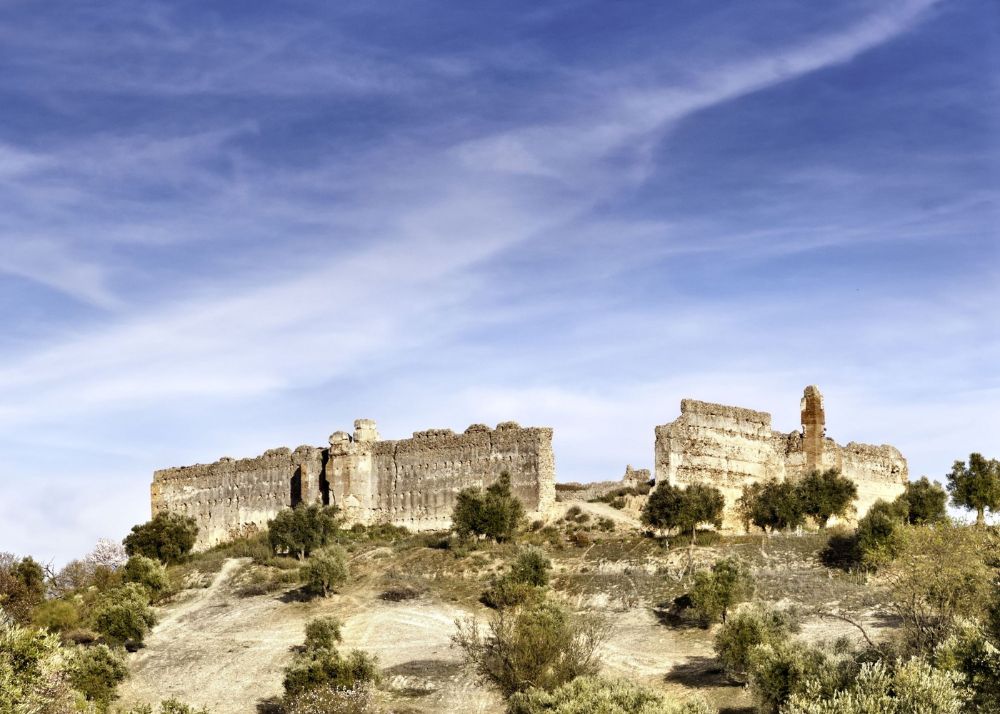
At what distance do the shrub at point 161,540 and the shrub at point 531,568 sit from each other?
19.7 meters

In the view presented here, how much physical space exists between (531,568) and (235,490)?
920 inches

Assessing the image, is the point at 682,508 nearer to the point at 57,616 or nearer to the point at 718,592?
the point at 718,592

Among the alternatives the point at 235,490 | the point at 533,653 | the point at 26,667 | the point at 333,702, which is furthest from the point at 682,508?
the point at 26,667

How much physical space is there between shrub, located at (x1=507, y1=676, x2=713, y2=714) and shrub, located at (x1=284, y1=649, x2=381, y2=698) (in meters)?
5.34

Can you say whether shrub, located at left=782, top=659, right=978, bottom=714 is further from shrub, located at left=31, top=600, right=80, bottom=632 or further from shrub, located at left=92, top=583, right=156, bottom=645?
shrub, located at left=31, top=600, right=80, bottom=632

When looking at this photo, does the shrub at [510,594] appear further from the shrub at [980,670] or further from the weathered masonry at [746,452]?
the shrub at [980,670]

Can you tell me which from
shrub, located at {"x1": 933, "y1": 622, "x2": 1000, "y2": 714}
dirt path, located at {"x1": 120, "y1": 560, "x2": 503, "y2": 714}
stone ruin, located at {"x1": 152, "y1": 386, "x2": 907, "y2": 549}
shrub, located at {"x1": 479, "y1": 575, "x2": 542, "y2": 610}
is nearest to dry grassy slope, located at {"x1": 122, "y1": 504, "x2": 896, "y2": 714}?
dirt path, located at {"x1": 120, "y1": 560, "x2": 503, "y2": 714}

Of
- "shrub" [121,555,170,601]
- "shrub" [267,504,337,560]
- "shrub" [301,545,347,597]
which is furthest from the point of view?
"shrub" [267,504,337,560]

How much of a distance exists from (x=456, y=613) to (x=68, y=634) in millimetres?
13934

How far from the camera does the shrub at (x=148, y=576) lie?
5003 cm

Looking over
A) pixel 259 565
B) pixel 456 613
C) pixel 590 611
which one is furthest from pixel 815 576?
pixel 259 565

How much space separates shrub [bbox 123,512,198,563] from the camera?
59.9 m

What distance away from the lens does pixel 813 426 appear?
58.8 metres

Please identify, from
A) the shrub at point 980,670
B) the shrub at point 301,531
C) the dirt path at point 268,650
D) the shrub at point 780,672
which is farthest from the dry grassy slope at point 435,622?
the shrub at point 980,670
